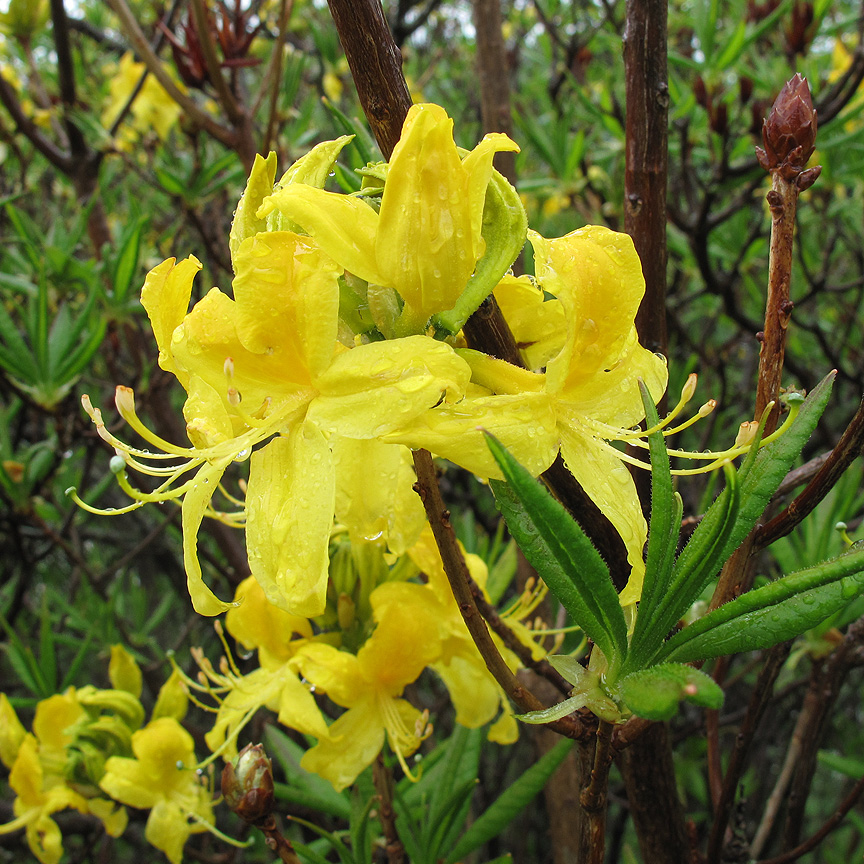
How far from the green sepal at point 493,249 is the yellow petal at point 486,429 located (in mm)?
112

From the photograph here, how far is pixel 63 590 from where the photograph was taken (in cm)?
453

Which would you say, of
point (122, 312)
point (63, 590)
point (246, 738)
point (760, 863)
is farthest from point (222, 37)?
point (63, 590)

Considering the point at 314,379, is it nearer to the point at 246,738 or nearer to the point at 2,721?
the point at 2,721

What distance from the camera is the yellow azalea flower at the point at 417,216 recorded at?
0.76 m

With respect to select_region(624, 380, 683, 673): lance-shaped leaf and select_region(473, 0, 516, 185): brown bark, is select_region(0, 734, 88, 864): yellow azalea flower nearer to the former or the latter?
select_region(624, 380, 683, 673): lance-shaped leaf

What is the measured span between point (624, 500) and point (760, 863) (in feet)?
2.86

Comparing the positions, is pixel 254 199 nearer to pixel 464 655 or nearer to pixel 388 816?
pixel 464 655

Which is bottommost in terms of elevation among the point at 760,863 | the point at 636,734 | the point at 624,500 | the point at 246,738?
the point at 246,738

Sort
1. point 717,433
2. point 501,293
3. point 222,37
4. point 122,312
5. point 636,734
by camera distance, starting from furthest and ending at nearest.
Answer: point 717,433, point 122,312, point 222,37, point 501,293, point 636,734

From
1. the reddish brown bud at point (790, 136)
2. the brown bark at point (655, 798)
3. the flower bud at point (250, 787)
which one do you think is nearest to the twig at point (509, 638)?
the brown bark at point (655, 798)

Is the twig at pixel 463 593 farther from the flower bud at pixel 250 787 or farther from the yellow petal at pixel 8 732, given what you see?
the yellow petal at pixel 8 732

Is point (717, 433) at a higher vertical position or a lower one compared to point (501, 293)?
lower

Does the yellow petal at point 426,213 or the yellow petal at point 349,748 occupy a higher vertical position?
the yellow petal at point 426,213

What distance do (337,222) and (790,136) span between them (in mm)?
514
